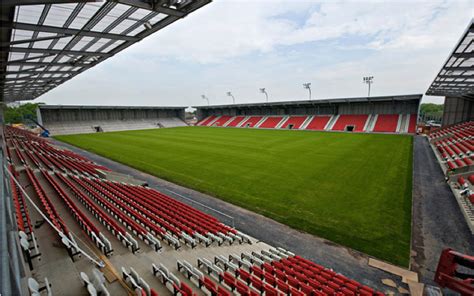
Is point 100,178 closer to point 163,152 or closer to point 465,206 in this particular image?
point 163,152

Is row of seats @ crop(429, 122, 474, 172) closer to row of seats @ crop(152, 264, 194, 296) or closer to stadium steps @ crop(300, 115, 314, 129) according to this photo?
row of seats @ crop(152, 264, 194, 296)

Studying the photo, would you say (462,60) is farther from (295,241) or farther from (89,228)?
(89,228)

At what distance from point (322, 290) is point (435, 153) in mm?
22703

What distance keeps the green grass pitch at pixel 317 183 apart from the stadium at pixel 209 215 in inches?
3.8

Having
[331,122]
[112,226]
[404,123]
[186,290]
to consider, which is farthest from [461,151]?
[331,122]

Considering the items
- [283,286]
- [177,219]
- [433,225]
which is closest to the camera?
[283,286]

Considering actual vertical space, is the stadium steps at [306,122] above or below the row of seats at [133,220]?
above

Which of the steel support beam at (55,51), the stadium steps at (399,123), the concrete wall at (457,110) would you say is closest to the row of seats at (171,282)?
the steel support beam at (55,51)

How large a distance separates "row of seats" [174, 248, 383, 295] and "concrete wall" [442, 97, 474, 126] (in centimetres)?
4143

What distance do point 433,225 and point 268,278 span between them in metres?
7.77

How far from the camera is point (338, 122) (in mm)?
42938

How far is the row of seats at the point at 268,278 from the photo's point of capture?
4.92 m

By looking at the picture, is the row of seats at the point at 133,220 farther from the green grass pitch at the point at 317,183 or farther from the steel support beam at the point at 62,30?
the steel support beam at the point at 62,30

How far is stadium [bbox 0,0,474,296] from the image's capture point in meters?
4.82
